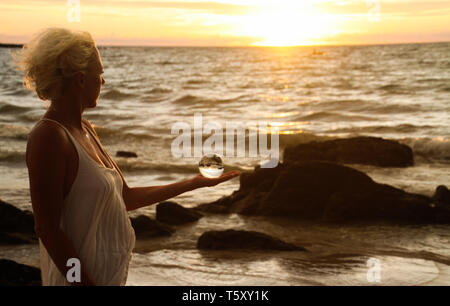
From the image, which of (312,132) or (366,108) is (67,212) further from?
(366,108)

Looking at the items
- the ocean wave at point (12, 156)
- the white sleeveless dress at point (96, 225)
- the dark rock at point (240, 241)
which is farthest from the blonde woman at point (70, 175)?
the ocean wave at point (12, 156)

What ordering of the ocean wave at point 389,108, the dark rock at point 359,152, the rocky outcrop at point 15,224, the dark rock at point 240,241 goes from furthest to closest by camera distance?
the ocean wave at point 389,108 → the dark rock at point 359,152 → the rocky outcrop at point 15,224 → the dark rock at point 240,241

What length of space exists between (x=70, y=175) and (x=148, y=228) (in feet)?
22.1

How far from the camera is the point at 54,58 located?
2.13m

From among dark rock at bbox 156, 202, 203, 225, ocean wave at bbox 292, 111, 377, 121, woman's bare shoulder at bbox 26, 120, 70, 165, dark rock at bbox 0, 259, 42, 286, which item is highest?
woman's bare shoulder at bbox 26, 120, 70, 165

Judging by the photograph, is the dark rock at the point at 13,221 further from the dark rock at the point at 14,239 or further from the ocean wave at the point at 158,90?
the ocean wave at the point at 158,90

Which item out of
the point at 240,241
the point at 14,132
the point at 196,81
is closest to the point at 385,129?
the point at 14,132

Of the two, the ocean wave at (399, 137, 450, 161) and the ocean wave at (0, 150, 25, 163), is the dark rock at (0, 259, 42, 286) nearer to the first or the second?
the ocean wave at (0, 150, 25, 163)

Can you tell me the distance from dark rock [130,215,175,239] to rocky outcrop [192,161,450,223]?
5.71 ft

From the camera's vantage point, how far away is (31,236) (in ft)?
26.6

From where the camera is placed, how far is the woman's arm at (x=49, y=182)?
2016 mm

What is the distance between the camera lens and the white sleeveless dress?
213 centimetres

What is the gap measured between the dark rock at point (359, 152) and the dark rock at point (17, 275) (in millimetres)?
10378

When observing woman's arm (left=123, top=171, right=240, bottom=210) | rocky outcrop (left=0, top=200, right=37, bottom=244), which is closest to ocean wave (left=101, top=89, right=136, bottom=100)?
rocky outcrop (left=0, top=200, right=37, bottom=244)
